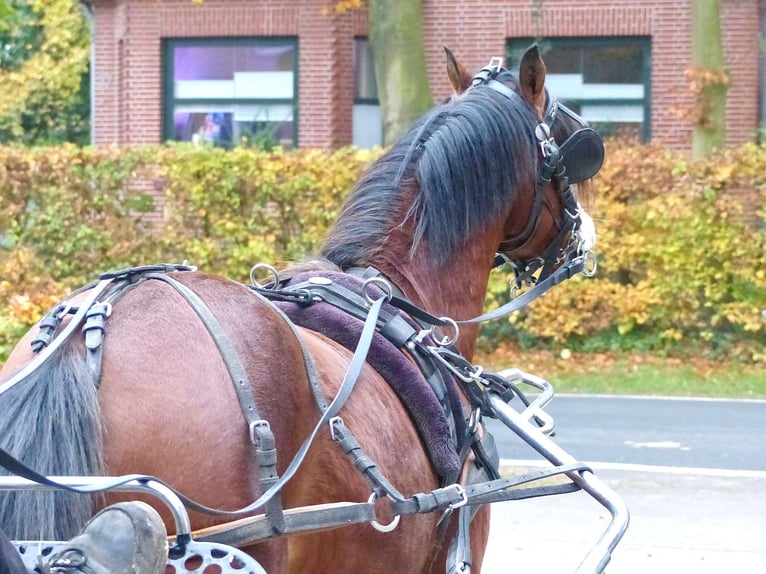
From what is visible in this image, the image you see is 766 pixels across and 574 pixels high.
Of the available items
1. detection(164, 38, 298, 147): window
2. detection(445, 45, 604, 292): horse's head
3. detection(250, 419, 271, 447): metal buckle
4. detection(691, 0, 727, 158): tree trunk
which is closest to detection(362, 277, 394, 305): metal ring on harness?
detection(445, 45, 604, 292): horse's head

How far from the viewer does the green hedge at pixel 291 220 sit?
12.4m

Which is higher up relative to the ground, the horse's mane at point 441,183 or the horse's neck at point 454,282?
the horse's mane at point 441,183

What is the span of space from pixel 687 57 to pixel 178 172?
9.00 metres

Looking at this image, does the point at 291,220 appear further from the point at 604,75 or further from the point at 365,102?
the point at 604,75

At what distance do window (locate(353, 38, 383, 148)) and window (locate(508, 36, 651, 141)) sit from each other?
8.16ft

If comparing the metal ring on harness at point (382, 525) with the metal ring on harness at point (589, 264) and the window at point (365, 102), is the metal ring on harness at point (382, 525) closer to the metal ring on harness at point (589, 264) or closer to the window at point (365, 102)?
the metal ring on harness at point (589, 264)

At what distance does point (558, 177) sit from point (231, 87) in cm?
1515

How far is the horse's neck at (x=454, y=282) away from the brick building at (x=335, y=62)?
45.1ft

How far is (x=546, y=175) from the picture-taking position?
3.58 metres

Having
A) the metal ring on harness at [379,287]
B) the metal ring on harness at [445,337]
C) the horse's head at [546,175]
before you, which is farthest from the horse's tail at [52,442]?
the horse's head at [546,175]

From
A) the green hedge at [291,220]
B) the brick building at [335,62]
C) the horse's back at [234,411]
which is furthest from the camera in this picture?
the brick building at [335,62]

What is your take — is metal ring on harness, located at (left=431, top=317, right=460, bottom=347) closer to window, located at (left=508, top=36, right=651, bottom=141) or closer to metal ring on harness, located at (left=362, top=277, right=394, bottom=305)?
metal ring on harness, located at (left=362, top=277, right=394, bottom=305)

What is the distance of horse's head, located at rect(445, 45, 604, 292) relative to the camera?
3568mm

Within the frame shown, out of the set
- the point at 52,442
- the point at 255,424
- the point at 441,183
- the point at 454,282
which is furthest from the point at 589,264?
the point at 52,442
